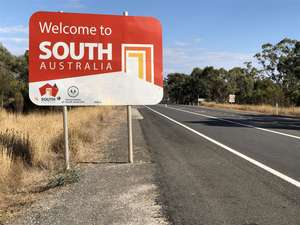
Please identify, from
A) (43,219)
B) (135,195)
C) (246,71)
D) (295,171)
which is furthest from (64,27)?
(246,71)

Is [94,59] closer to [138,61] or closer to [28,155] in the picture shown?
[138,61]

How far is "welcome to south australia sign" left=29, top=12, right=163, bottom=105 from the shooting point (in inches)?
347

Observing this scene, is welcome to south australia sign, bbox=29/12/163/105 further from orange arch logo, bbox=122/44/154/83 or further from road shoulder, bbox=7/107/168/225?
road shoulder, bbox=7/107/168/225

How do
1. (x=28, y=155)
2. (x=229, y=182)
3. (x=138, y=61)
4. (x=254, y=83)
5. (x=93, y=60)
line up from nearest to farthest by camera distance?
(x=229, y=182), (x=93, y=60), (x=138, y=61), (x=28, y=155), (x=254, y=83)

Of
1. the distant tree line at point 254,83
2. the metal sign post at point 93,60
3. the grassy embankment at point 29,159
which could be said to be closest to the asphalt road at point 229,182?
the metal sign post at point 93,60

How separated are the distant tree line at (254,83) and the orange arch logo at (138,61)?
4656cm

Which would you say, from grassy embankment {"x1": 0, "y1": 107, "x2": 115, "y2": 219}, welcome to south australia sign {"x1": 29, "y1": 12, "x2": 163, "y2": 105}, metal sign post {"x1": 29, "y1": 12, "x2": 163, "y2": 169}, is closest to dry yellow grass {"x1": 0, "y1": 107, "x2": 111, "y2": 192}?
grassy embankment {"x1": 0, "y1": 107, "x2": 115, "y2": 219}

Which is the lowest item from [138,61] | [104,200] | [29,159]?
[104,200]

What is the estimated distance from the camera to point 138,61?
368 inches

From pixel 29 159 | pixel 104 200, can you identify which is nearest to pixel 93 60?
pixel 29 159

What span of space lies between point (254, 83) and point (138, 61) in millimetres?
86926

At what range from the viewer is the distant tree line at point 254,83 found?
6477 centimetres

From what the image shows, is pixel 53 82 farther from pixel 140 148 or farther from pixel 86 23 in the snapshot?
pixel 140 148

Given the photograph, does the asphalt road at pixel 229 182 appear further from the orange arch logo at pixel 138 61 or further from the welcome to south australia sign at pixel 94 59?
the orange arch logo at pixel 138 61
